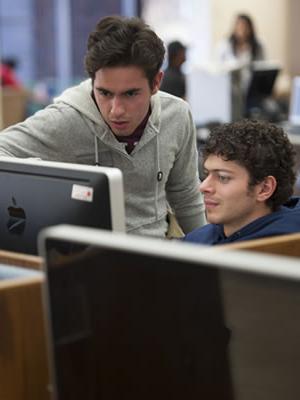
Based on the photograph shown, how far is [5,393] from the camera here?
1245 millimetres

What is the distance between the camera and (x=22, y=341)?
1.22m

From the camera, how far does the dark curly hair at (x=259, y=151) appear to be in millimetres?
1944

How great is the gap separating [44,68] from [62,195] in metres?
8.53

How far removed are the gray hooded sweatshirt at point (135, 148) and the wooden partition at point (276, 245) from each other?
87 cm

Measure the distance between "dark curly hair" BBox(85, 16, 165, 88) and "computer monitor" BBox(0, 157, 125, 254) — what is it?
1.31 feet

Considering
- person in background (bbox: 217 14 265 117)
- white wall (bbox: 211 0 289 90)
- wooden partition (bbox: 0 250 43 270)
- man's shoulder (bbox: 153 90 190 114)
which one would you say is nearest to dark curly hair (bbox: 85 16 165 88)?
man's shoulder (bbox: 153 90 190 114)

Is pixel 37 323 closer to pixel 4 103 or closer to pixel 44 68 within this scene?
pixel 4 103

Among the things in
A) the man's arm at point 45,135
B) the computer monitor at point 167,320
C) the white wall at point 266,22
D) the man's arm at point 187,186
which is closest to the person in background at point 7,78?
the white wall at point 266,22

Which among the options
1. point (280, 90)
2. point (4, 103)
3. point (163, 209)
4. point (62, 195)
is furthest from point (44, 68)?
point (62, 195)

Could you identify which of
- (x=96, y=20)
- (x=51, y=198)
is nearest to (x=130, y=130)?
(x=51, y=198)

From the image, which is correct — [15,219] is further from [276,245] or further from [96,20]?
[96,20]

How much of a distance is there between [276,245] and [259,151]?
2.10 ft

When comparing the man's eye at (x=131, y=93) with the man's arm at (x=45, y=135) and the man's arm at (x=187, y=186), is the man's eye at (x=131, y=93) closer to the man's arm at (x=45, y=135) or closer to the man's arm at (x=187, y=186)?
the man's arm at (x=45, y=135)

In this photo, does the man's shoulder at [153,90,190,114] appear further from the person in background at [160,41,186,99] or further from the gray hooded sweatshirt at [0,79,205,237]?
the person in background at [160,41,186,99]
